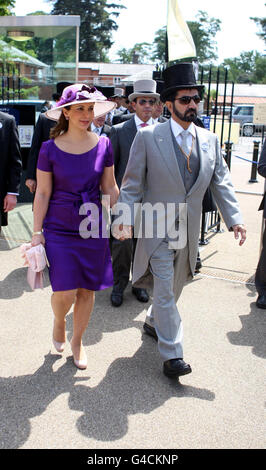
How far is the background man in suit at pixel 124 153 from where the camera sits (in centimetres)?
527

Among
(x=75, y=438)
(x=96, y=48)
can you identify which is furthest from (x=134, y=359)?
(x=96, y=48)

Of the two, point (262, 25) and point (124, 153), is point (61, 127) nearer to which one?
point (124, 153)

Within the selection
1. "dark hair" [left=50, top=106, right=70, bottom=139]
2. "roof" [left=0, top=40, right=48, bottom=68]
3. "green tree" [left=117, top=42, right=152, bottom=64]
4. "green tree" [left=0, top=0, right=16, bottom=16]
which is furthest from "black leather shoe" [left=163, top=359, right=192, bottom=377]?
"green tree" [left=117, top=42, right=152, bottom=64]

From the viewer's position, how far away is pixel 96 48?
72.9 m

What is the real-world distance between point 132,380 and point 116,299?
154cm

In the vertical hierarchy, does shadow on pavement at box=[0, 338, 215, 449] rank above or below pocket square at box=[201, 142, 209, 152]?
below

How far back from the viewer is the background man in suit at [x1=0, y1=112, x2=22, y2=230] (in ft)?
15.1

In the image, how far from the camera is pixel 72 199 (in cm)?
366

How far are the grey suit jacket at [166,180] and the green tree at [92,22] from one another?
233 feet

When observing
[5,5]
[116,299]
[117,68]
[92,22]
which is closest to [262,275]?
[116,299]

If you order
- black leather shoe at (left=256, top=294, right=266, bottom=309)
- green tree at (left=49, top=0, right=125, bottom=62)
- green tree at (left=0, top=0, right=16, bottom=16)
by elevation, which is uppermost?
green tree at (left=49, top=0, right=125, bottom=62)

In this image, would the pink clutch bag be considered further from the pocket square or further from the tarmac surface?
the pocket square

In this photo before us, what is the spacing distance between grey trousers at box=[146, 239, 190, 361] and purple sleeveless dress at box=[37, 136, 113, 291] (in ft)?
1.52

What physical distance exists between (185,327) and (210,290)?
1.06 meters
